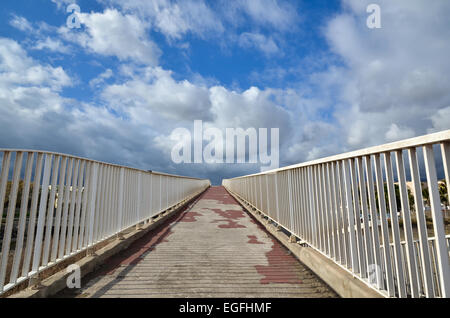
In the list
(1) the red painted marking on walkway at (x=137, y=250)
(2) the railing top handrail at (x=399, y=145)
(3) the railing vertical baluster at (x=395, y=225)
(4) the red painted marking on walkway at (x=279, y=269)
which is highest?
(2) the railing top handrail at (x=399, y=145)

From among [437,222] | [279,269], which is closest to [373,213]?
[437,222]

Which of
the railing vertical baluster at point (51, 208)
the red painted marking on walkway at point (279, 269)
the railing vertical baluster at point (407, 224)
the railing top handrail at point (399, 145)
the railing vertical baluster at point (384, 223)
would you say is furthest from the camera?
the red painted marking on walkway at point (279, 269)

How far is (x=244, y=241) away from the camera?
5.17m

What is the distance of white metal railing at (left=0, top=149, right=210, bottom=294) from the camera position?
2504 millimetres

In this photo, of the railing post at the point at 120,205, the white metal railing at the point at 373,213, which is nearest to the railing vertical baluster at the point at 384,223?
the white metal railing at the point at 373,213

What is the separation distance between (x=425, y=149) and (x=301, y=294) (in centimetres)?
209

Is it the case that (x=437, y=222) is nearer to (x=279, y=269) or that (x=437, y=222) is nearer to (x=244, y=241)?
(x=279, y=269)

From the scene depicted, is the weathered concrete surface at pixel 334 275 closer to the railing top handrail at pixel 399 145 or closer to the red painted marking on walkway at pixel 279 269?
the red painted marking on walkway at pixel 279 269

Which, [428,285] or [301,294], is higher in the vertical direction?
[428,285]

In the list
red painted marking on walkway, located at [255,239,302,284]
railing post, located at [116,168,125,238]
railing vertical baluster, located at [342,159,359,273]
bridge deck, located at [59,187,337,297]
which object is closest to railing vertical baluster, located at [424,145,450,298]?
railing vertical baluster, located at [342,159,359,273]

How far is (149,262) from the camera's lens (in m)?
3.83

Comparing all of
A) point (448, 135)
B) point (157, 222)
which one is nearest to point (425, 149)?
point (448, 135)

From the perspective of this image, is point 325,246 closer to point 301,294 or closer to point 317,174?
point 301,294

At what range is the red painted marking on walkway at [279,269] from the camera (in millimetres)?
3268
